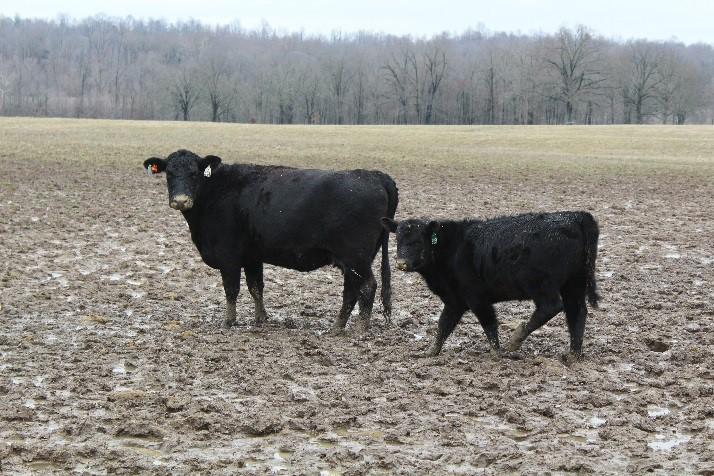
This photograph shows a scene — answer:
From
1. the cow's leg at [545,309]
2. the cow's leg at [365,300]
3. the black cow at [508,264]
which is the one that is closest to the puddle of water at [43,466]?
the black cow at [508,264]

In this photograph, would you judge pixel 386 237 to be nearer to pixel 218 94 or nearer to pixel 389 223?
pixel 389 223

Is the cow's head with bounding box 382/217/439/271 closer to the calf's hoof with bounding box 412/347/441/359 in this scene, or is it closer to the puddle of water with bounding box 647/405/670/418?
the calf's hoof with bounding box 412/347/441/359

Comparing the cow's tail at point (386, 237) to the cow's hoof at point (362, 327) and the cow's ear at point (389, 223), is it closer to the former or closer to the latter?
the cow's hoof at point (362, 327)

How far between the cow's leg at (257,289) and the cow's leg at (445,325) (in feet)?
8.23

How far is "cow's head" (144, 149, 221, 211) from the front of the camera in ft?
33.5

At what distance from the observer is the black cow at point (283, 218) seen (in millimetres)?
9992

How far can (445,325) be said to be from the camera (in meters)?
8.80

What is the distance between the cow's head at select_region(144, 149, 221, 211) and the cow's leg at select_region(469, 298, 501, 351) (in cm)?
360

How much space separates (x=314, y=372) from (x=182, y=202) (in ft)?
10.2

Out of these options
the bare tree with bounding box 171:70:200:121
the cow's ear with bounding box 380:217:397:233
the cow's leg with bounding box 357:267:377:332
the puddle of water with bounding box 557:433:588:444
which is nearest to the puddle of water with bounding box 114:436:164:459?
the puddle of water with bounding box 557:433:588:444

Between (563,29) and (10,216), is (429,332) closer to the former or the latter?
(10,216)

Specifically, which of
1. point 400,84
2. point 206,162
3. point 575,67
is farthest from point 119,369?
point 400,84

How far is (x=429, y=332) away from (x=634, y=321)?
7.80 ft

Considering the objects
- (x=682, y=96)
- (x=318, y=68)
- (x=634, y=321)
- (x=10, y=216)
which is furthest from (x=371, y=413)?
(x=318, y=68)
